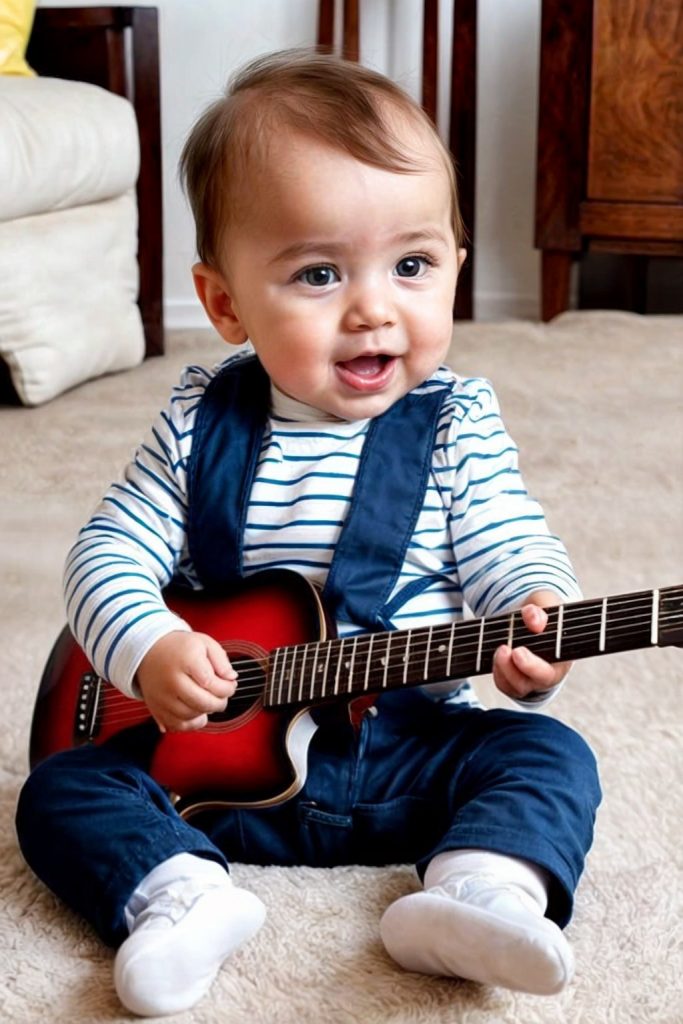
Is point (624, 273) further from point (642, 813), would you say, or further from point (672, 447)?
point (642, 813)

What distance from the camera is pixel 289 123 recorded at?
3.05 feet

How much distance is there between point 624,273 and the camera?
3234 mm

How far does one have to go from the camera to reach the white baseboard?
3234mm

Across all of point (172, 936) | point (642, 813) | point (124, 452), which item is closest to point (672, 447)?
point (124, 452)

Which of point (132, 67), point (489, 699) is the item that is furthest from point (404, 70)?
point (489, 699)

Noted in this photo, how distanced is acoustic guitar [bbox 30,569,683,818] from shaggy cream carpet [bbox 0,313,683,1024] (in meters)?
0.08

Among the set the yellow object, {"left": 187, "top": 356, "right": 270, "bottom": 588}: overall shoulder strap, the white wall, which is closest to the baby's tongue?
{"left": 187, "top": 356, "right": 270, "bottom": 588}: overall shoulder strap

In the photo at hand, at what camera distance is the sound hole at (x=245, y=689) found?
0.94 m

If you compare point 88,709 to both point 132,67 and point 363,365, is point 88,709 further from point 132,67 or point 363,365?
point 132,67

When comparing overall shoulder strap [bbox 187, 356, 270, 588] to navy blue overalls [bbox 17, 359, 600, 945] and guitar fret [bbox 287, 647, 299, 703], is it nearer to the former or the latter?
navy blue overalls [bbox 17, 359, 600, 945]

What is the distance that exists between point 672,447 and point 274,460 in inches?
45.4

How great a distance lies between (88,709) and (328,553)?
0.68 feet

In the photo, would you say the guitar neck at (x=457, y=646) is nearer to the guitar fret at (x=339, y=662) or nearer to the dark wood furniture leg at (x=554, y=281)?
the guitar fret at (x=339, y=662)

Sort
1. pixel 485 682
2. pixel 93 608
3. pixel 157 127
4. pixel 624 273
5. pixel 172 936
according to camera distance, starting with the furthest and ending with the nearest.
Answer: pixel 624 273 → pixel 157 127 → pixel 485 682 → pixel 93 608 → pixel 172 936
